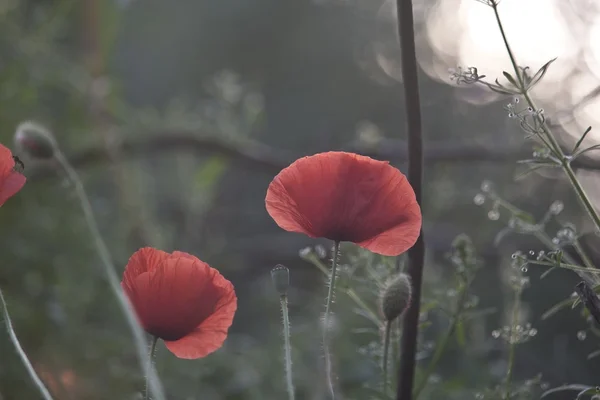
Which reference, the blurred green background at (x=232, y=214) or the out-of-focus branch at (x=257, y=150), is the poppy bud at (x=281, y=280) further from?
the out-of-focus branch at (x=257, y=150)

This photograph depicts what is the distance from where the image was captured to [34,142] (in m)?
0.60

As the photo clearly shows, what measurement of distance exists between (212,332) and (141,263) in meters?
0.06

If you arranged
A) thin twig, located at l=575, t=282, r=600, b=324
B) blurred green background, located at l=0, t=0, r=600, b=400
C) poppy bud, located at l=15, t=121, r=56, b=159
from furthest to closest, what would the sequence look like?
blurred green background, located at l=0, t=0, r=600, b=400, poppy bud, located at l=15, t=121, r=56, b=159, thin twig, located at l=575, t=282, r=600, b=324

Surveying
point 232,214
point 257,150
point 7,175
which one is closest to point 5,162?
point 7,175

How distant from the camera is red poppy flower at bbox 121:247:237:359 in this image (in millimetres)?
406

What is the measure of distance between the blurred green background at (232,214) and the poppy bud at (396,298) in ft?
0.25

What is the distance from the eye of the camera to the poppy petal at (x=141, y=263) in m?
0.41

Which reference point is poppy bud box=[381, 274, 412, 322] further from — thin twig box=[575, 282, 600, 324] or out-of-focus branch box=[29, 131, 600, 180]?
out-of-focus branch box=[29, 131, 600, 180]

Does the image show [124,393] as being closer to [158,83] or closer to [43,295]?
[43,295]

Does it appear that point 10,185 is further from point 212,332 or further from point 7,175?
point 212,332

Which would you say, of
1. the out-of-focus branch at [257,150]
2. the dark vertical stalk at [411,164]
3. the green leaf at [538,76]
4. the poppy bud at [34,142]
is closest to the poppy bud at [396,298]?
the dark vertical stalk at [411,164]

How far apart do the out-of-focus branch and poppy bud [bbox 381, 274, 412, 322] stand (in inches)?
20.7

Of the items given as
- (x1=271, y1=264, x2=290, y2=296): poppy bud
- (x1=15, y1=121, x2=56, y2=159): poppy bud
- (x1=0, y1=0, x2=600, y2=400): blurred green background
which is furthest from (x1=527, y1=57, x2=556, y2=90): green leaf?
(x1=15, y1=121, x2=56, y2=159): poppy bud

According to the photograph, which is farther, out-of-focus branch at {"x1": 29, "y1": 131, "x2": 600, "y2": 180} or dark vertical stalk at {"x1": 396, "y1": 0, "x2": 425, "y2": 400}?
out-of-focus branch at {"x1": 29, "y1": 131, "x2": 600, "y2": 180}
